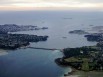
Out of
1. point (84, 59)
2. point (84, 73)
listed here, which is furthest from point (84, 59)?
point (84, 73)

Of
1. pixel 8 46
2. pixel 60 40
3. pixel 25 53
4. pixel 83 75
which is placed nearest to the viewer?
pixel 83 75

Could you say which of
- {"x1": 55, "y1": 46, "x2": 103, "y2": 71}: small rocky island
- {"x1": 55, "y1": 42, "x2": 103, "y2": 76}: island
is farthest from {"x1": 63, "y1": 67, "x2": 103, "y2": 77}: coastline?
{"x1": 55, "y1": 46, "x2": 103, "y2": 71}: small rocky island

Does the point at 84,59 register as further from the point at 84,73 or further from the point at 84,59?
the point at 84,73

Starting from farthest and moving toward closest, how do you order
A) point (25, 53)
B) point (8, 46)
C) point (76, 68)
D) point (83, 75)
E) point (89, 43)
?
1. point (89, 43)
2. point (8, 46)
3. point (25, 53)
4. point (76, 68)
5. point (83, 75)

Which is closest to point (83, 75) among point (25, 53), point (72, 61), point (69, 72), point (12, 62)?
point (69, 72)

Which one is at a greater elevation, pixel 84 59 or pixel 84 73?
pixel 84 59

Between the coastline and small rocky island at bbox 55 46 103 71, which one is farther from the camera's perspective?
small rocky island at bbox 55 46 103 71

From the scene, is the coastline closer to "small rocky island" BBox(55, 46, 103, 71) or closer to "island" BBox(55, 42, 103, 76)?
"island" BBox(55, 42, 103, 76)

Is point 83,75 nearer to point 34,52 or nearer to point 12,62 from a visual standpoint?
point 12,62

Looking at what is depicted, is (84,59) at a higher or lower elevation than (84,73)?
higher

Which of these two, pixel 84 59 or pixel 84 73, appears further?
pixel 84 59

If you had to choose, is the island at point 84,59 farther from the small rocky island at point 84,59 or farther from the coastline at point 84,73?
the coastline at point 84,73
